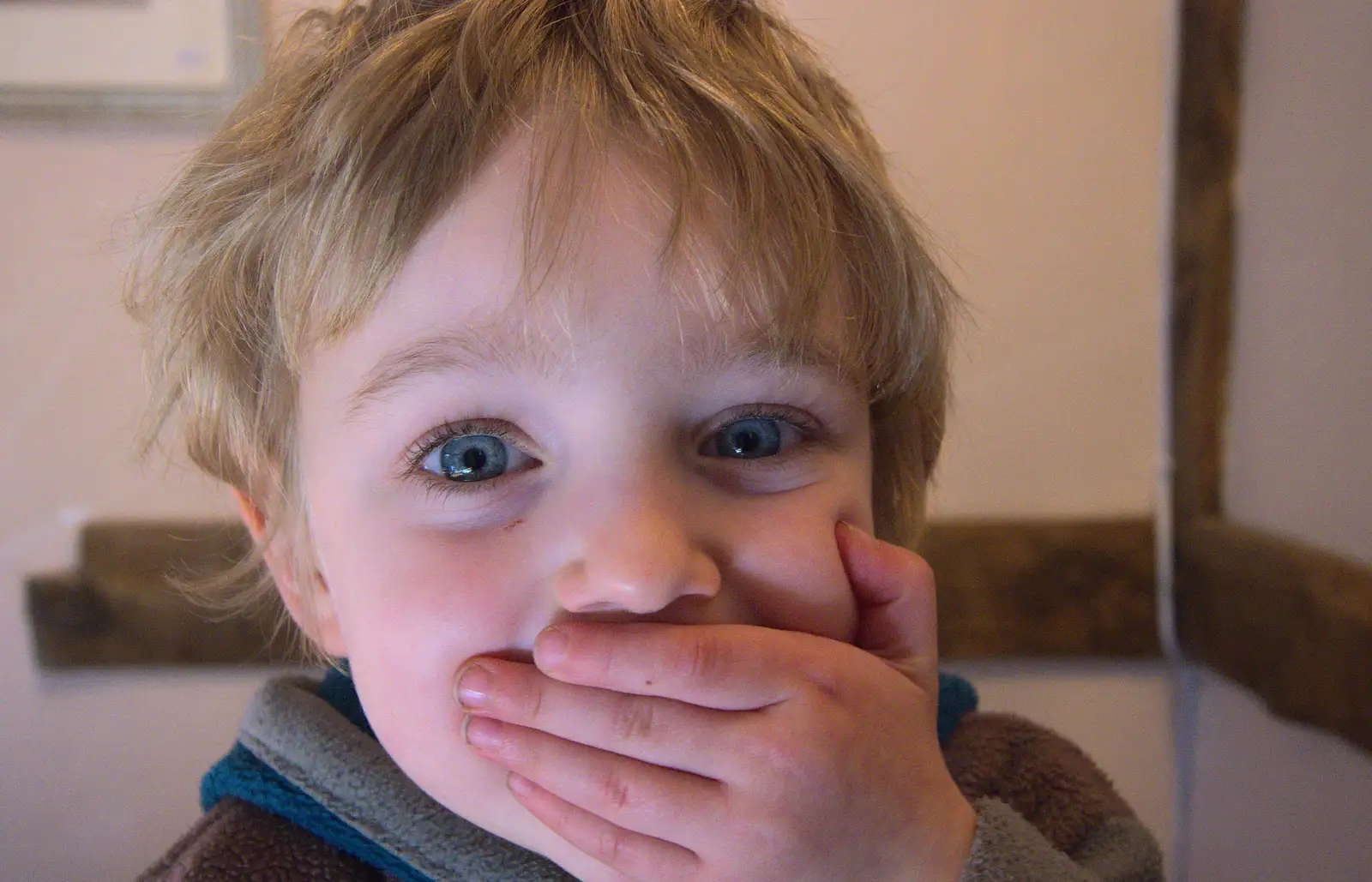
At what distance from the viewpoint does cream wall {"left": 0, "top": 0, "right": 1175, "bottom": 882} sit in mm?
840

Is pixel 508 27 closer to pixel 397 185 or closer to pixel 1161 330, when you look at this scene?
pixel 397 185

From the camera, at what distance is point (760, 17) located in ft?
1.83

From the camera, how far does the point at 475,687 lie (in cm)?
42

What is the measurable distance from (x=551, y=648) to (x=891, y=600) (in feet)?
0.69

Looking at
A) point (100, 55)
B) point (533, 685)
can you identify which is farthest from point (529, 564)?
point (100, 55)

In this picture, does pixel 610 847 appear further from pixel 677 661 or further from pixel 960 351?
pixel 960 351

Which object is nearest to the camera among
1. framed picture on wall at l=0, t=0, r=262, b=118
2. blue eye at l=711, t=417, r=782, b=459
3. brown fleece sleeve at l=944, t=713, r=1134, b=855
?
blue eye at l=711, t=417, r=782, b=459

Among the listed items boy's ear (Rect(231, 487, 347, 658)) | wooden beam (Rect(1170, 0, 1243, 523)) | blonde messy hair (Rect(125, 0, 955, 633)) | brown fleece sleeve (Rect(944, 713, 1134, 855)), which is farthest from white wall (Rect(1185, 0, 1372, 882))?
boy's ear (Rect(231, 487, 347, 658))

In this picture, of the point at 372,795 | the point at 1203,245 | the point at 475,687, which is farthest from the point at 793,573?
the point at 1203,245

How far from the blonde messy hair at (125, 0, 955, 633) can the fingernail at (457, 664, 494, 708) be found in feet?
0.60

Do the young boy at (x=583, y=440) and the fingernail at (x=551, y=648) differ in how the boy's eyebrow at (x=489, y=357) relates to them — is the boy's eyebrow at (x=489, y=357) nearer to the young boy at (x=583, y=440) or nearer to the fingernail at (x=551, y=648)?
the young boy at (x=583, y=440)

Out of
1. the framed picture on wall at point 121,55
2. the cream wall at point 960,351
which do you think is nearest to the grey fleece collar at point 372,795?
the cream wall at point 960,351

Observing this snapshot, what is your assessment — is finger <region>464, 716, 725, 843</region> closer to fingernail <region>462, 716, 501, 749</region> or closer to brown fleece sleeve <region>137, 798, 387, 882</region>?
fingernail <region>462, 716, 501, 749</region>

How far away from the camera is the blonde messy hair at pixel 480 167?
0.45m
